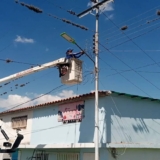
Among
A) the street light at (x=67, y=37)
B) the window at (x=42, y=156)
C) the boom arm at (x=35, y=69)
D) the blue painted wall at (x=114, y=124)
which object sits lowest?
the window at (x=42, y=156)

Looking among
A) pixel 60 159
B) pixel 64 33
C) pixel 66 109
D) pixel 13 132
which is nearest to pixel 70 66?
→ pixel 64 33

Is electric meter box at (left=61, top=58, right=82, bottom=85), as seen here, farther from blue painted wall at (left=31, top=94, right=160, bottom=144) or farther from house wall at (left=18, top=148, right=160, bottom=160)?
house wall at (left=18, top=148, right=160, bottom=160)

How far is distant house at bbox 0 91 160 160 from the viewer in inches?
516

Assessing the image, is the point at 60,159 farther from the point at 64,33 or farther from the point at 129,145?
the point at 64,33

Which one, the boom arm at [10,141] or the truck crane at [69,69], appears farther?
the boom arm at [10,141]

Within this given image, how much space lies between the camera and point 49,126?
16.2m

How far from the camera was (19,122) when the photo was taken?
1931 centimetres

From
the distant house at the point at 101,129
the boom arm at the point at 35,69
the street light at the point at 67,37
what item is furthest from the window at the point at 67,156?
the street light at the point at 67,37

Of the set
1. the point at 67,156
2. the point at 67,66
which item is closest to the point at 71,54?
the point at 67,66

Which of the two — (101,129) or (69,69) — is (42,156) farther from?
(69,69)

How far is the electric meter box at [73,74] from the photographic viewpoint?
12539mm

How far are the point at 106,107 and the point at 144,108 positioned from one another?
2931 millimetres

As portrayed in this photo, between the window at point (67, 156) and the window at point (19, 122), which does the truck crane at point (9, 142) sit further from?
the window at point (19, 122)

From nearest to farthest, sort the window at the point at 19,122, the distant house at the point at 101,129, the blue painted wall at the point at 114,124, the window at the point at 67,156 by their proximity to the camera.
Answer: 1. the distant house at the point at 101,129
2. the blue painted wall at the point at 114,124
3. the window at the point at 67,156
4. the window at the point at 19,122
